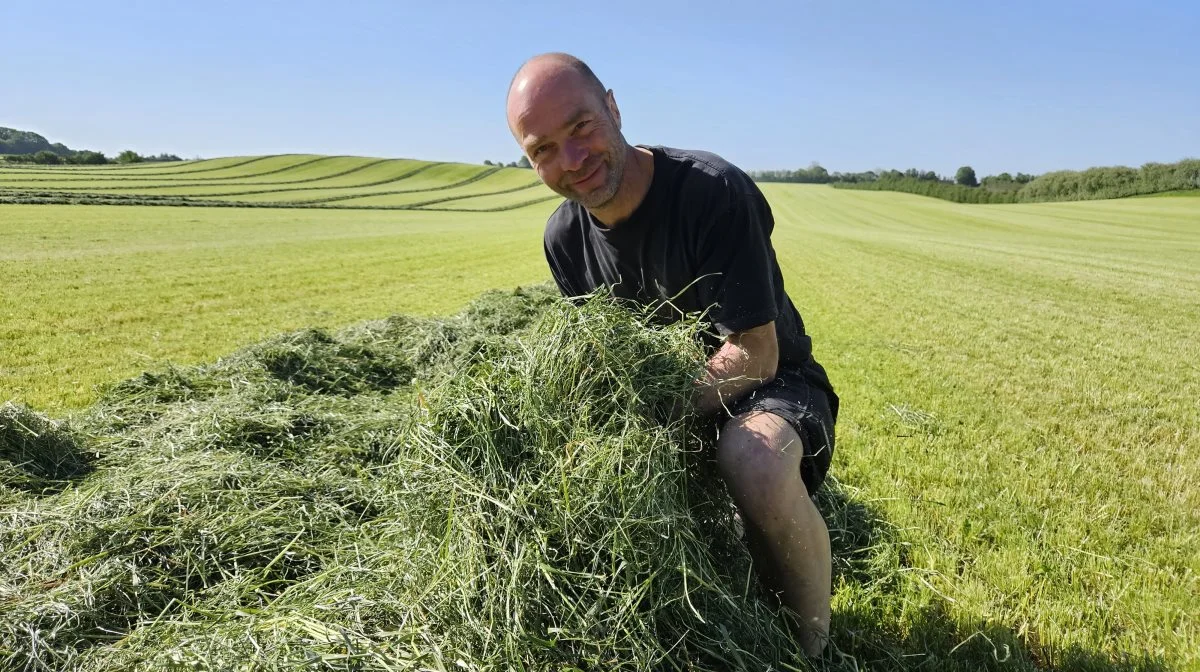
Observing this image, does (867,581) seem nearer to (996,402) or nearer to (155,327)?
(996,402)

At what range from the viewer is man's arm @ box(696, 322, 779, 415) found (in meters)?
2.09

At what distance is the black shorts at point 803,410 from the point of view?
217cm

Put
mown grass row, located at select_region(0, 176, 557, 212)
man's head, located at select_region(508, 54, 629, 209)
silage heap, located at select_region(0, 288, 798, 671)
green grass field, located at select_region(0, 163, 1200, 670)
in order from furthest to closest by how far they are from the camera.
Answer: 1. mown grass row, located at select_region(0, 176, 557, 212)
2. green grass field, located at select_region(0, 163, 1200, 670)
3. man's head, located at select_region(508, 54, 629, 209)
4. silage heap, located at select_region(0, 288, 798, 671)

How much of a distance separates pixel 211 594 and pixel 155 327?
25.7 feet

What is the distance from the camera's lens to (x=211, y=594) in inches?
86.4

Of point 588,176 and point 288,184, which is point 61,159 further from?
point 588,176

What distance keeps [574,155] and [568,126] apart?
0.34 feet

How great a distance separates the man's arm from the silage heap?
8 cm

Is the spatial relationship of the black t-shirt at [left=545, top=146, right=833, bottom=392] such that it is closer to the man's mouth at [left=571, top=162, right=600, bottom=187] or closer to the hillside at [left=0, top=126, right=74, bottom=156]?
the man's mouth at [left=571, top=162, right=600, bottom=187]

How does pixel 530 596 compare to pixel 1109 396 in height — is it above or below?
above

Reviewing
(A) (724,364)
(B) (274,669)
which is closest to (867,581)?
(A) (724,364)

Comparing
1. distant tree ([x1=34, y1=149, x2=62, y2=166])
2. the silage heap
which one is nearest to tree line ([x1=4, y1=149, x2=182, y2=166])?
distant tree ([x1=34, y1=149, x2=62, y2=166])

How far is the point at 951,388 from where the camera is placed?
Result: 579 cm

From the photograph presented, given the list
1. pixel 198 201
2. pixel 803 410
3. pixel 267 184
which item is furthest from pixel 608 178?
pixel 267 184
